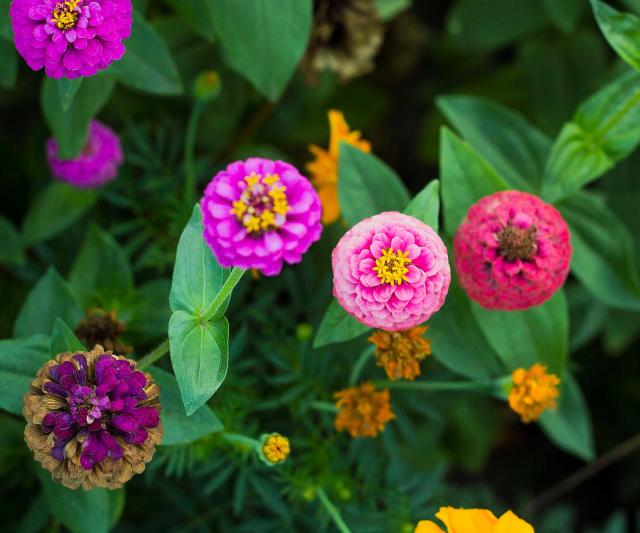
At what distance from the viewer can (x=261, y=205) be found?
2.36 ft

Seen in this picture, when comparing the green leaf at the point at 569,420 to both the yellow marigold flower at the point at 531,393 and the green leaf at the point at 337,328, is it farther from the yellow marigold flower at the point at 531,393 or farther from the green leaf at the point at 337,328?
the green leaf at the point at 337,328

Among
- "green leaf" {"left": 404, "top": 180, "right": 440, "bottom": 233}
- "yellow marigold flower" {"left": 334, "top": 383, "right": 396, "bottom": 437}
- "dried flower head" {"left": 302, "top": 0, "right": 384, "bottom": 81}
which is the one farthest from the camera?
"dried flower head" {"left": 302, "top": 0, "right": 384, "bottom": 81}

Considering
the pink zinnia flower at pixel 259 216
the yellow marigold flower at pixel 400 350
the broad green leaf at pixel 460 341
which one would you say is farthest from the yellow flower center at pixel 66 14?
the broad green leaf at pixel 460 341

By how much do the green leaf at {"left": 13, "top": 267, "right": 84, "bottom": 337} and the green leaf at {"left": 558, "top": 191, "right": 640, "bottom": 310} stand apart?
681 millimetres

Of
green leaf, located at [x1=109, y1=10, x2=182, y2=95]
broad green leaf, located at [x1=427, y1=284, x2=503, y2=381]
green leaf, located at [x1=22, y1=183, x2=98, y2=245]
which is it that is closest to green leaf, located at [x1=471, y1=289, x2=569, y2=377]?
broad green leaf, located at [x1=427, y1=284, x2=503, y2=381]

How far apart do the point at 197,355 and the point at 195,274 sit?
0.09 metres

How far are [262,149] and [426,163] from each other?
54cm

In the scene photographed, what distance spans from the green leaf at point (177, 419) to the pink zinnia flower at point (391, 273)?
22 centimetres

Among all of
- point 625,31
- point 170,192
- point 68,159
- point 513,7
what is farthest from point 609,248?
point 68,159

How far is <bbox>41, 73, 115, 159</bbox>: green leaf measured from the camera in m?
1.00

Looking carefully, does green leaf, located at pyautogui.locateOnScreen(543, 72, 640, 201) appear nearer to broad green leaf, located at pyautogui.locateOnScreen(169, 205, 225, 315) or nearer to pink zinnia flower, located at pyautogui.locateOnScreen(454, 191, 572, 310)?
pink zinnia flower, located at pyautogui.locateOnScreen(454, 191, 572, 310)

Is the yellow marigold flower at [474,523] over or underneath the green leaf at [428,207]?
underneath

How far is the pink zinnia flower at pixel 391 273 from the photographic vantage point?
723 mm

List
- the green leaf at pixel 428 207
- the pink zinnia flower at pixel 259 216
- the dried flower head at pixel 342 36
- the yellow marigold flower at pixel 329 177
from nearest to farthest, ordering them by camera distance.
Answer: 1. the pink zinnia flower at pixel 259 216
2. the green leaf at pixel 428 207
3. the yellow marigold flower at pixel 329 177
4. the dried flower head at pixel 342 36
